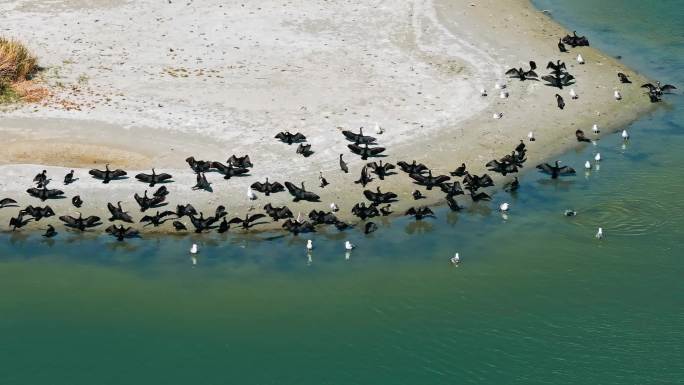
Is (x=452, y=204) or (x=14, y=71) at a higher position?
(x=14, y=71)

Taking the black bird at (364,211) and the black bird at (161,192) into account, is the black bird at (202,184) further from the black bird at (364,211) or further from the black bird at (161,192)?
the black bird at (364,211)

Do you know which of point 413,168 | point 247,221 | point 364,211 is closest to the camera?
point 247,221

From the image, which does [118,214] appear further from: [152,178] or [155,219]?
[152,178]

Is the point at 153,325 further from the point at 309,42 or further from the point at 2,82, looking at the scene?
the point at 309,42

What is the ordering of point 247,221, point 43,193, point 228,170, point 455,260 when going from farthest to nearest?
point 228,170, point 43,193, point 247,221, point 455,260

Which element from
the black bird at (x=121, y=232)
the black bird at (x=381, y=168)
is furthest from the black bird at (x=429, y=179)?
the black bird at (x=121, y=232)

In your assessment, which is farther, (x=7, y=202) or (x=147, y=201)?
(x=7, y=202)

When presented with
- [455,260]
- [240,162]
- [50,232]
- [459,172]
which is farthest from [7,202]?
[459,172]
